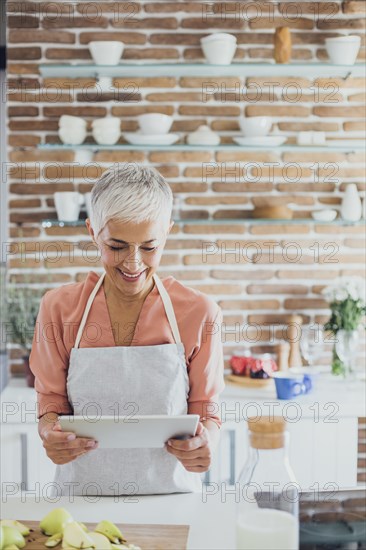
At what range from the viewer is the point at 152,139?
3305 millimetres

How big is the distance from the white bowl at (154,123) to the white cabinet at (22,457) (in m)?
1.39

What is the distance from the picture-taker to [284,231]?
348 cm

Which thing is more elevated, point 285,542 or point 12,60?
point 12,60

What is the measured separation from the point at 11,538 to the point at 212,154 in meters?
2.38

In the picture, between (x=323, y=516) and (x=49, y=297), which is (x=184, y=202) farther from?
(x=323, y=516)

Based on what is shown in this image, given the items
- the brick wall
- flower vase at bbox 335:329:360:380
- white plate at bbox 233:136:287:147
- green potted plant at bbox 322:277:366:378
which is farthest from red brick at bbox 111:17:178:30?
flower vase at bbox 335:329:360:380

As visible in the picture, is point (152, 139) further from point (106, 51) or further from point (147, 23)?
point (147, 23)

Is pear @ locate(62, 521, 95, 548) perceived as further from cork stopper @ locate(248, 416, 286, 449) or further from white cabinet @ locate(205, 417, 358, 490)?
white cabinet @ locate(205, 417, 358, 490)

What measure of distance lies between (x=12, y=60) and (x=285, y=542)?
9.12 feet

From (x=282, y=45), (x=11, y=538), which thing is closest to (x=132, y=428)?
(x=11, y=538)

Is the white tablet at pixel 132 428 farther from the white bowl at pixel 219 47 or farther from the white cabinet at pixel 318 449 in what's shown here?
the white bowl at pixel 219 47

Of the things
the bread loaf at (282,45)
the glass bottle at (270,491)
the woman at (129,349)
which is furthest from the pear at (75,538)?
the bread loaf at (282,45)

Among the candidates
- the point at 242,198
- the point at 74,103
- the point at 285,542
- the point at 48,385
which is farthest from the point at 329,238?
the point at 285,542

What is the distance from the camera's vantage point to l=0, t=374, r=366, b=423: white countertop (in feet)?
9.74
